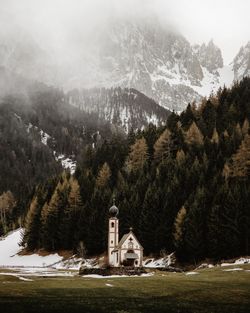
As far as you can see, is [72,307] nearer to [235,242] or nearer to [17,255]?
[235,242]

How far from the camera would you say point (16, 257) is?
137000mm

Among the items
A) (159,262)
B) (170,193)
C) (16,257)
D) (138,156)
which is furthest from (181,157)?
(16,257)

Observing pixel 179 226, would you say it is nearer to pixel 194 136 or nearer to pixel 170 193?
pixel 170 193

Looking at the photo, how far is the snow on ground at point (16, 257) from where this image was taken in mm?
123625

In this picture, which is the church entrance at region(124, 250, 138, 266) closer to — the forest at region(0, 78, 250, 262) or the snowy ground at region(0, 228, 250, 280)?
the snowy ground at region(0, 228, 250, 280)

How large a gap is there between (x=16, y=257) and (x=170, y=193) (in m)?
51.8

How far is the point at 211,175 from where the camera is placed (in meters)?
114

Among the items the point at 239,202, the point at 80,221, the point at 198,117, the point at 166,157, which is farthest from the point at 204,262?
the point at 198,117

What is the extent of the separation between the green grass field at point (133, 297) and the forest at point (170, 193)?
37.0 meters

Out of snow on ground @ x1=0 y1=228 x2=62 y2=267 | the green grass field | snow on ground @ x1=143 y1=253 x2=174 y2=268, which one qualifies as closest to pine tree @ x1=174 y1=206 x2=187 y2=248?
snow on ground @ x1=143 y1=253 x2=174 y2=268

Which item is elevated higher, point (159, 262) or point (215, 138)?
point (215, 138)

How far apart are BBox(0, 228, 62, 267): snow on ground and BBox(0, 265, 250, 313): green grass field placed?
7102cm

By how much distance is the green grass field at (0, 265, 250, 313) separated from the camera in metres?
35.9

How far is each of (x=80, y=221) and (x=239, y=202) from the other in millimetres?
45713
